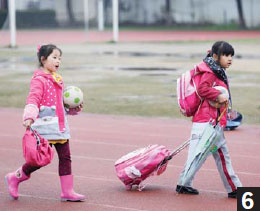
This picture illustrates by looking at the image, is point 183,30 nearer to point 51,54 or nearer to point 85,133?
point 85,133

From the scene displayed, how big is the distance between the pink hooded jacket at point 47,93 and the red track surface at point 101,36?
26.3 m

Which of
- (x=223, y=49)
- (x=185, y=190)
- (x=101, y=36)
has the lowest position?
(x=101, y=36)

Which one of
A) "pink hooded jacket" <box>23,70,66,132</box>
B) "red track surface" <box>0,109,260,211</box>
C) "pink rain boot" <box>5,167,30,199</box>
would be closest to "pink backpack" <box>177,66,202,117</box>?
"red track surface" <box>0,109,260,211</box>

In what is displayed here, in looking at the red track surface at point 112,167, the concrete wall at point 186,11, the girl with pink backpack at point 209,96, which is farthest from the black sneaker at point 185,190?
the concrete wall at point 186,11

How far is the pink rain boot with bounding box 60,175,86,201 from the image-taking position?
6758mm

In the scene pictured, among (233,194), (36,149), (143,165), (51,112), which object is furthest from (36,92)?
(233,194)

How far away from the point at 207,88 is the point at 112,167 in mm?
2065

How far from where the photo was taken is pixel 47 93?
6609mm

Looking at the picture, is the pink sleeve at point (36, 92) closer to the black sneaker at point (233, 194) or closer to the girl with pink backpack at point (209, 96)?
the girl with pink backpack at point (209, 96)

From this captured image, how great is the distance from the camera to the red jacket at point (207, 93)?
6.67 metres

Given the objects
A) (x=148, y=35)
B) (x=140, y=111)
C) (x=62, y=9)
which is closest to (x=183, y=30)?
(x=148, y=35)

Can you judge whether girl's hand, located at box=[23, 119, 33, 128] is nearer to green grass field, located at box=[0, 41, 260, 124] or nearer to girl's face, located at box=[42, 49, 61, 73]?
girl's face, located at box=[42, 49, 61, 73]

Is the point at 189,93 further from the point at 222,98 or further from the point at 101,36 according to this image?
the point at 101,36

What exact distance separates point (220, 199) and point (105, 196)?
0.99 metres
